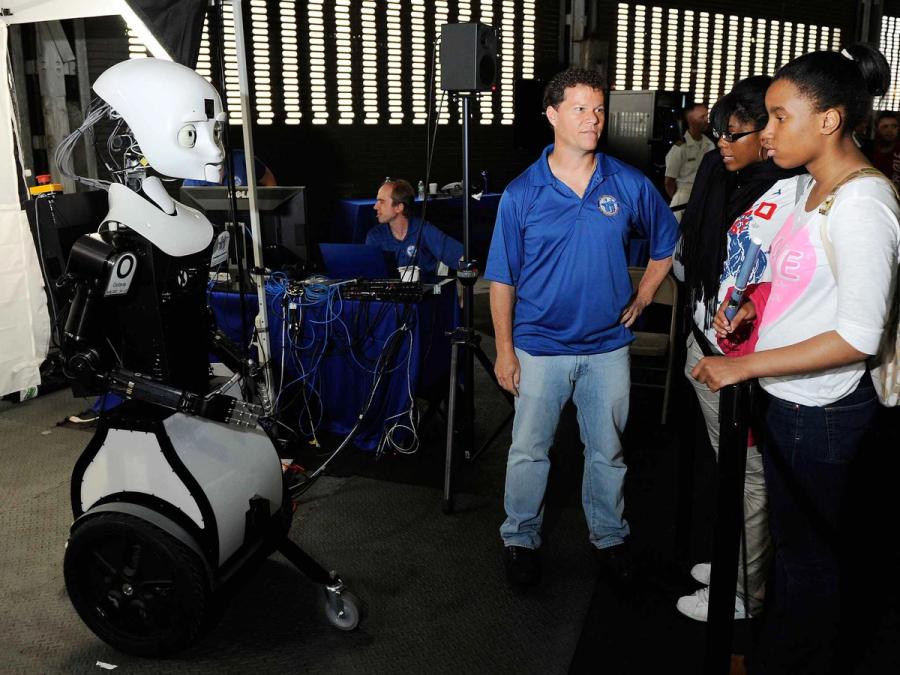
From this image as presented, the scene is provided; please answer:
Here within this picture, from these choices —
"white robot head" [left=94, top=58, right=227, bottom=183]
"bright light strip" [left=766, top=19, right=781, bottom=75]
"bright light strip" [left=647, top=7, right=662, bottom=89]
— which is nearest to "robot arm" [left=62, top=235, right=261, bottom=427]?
"white robot head" [left=94, top=58, right=227, bottom=183]

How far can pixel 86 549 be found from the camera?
6.73 feet

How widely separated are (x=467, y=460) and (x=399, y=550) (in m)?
0.78

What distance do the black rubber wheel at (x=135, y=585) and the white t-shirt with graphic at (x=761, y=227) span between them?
4.86 feet

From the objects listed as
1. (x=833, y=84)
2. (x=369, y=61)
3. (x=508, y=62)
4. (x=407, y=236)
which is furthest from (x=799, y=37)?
(x=833, y=84)

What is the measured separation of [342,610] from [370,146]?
552 cm

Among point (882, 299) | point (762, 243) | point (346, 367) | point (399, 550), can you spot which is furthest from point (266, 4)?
point (882, 299)

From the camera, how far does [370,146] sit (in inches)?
280

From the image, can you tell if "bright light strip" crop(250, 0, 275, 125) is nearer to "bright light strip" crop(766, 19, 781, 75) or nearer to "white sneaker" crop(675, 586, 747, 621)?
"white sneaker" crop(675, 586, 747, 621)

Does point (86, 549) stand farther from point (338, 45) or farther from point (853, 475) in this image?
point (338, 45)

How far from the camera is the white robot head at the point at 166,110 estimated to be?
6.29ft

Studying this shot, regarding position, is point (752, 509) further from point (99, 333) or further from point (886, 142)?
point (886, 142)

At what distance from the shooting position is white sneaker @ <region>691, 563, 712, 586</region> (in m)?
2.39

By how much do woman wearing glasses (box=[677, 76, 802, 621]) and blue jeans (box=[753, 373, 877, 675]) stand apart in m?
0.21

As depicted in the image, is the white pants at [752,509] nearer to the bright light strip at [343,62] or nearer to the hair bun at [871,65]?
the hair bun at [871,65]
